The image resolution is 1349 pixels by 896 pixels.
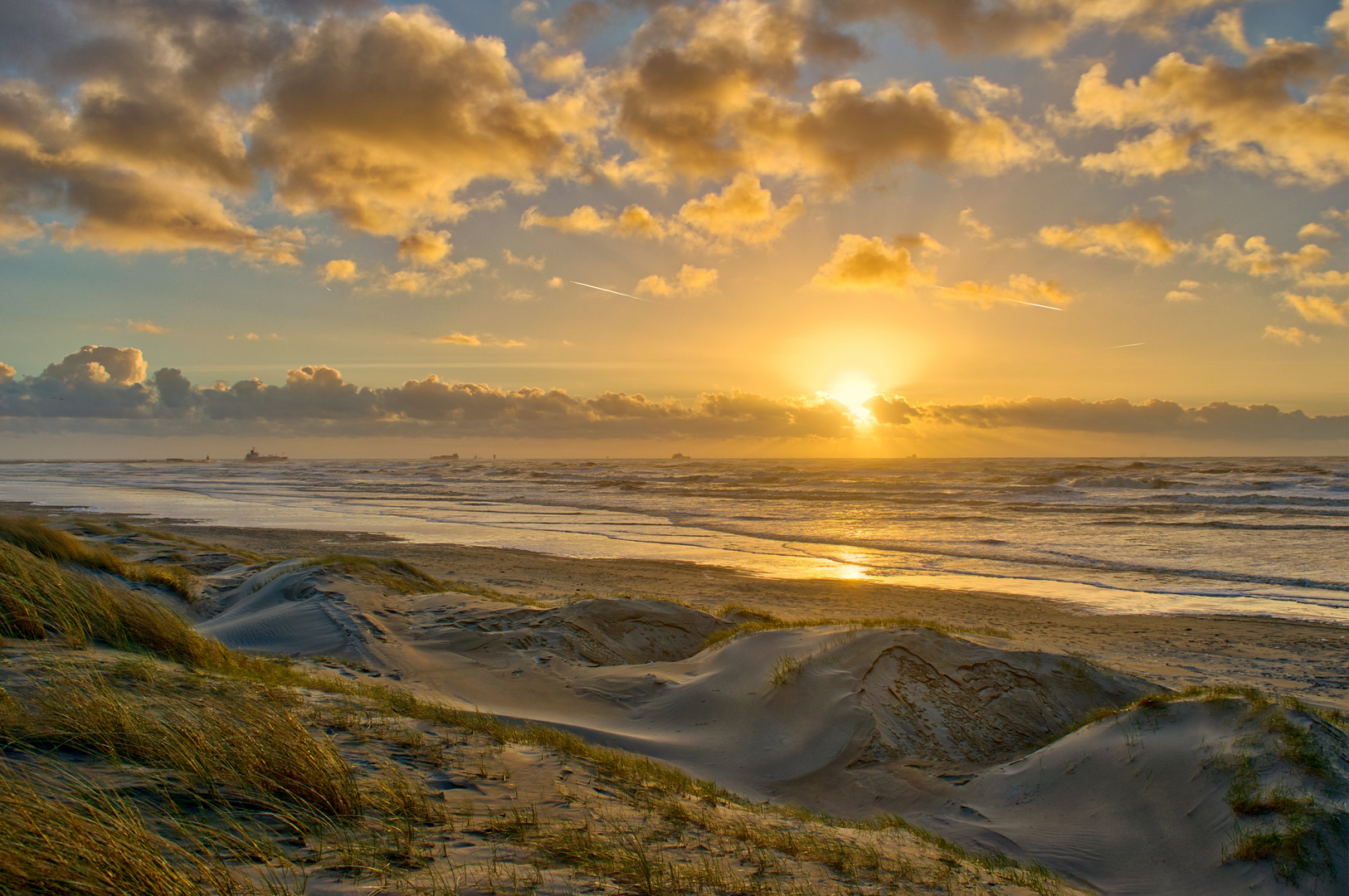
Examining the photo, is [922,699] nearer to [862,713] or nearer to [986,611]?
[862,713]

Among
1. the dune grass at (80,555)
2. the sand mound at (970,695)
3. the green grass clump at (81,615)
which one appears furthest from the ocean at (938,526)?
the green grass clump at (81,615)

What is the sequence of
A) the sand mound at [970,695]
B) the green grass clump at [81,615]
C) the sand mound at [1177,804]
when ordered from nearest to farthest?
the sand mound at [1177,804] → the green grass clump at [81,615] → the sand mound at [970,695]

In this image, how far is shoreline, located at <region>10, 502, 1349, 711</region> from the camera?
9938 mm

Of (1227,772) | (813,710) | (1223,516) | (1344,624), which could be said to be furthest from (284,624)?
(1223,516)

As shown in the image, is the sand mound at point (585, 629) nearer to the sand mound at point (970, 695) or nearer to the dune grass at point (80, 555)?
the sand mound at point (970, 695)

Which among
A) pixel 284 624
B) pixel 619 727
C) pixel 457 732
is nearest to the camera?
pixel 457 732

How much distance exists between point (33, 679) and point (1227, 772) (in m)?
7.58

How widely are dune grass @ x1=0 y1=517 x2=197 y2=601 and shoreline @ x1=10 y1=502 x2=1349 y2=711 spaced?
5.76 metres

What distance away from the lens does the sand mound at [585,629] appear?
9367 millimetres

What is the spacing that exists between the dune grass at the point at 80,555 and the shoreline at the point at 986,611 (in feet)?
18.9

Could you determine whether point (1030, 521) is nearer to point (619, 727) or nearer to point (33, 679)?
point (619, 727)

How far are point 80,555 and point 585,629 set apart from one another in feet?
30.1

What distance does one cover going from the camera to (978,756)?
21.0ft

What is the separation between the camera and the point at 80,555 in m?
12.0
